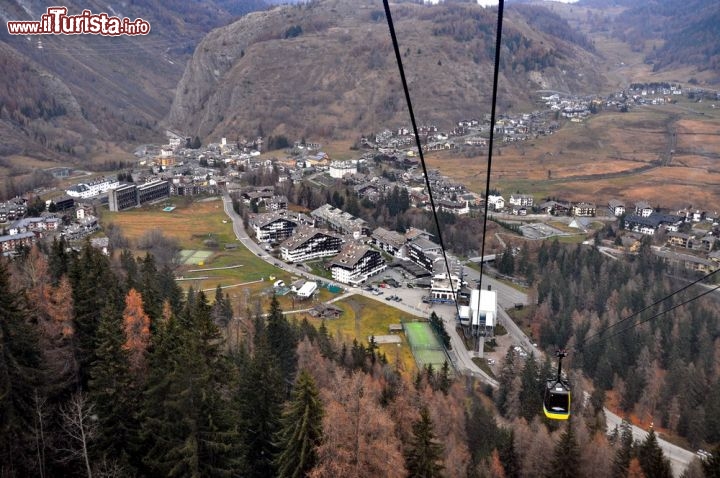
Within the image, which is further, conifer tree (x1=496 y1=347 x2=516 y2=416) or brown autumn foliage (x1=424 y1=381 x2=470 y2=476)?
conifer tree (x1=496 y1=347 x2=516 y2=416)

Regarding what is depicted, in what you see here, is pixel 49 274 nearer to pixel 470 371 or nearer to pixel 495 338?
pixel 470 371

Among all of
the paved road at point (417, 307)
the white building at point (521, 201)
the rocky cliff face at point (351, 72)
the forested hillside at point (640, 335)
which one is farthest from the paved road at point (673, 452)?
the rocky cliff face at point (351, 72)

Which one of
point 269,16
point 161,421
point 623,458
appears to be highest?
point 269,16

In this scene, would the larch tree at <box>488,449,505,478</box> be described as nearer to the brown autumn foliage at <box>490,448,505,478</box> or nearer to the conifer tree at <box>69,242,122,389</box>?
the brown autumn foliage at <box>490,448,505,478</box>

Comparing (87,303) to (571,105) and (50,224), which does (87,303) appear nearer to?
(50,224)

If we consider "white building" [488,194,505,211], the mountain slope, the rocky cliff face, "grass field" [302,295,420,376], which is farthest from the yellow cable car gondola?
the rocky cliff face

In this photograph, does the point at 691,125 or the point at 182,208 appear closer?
the point at 182,208

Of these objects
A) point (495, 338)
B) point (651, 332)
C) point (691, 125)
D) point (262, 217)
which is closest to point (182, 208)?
point (262, 217)
